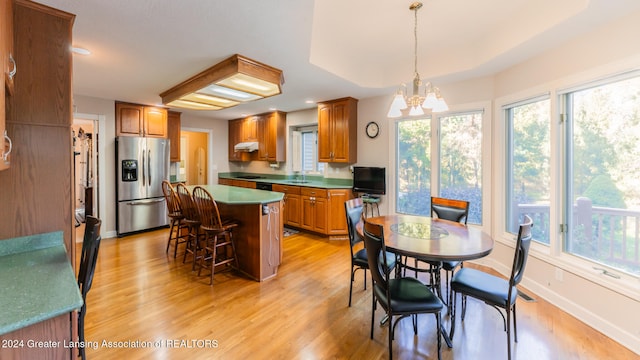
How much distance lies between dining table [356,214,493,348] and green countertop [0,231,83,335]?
1.70 m

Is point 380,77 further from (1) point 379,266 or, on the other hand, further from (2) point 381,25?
(1) point 379,266

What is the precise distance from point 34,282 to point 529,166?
416cm

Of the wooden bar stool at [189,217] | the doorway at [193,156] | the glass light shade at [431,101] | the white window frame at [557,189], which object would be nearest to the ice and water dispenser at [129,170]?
the wooden bar stool at [189,217]

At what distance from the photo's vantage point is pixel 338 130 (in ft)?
15.5

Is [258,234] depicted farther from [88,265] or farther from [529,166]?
[529,166]

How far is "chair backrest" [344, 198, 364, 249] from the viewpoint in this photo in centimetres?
256

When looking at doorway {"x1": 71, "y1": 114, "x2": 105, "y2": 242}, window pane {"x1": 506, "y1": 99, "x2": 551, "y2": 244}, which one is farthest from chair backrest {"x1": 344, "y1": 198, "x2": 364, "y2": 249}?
doorway {"x1": 71, "y1": 114, "x2": 105, "y2": 242}

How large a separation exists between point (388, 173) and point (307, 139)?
7.09 feet

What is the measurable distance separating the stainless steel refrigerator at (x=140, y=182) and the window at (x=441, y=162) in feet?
14.3

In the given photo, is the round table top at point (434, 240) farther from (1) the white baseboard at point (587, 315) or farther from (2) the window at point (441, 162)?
(2) the window at point (441, 162)

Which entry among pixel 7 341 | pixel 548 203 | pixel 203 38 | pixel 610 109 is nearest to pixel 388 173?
pixel 548 203

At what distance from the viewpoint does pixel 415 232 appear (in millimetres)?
2234

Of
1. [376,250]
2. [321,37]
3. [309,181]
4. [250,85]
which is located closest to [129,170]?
[250,85]

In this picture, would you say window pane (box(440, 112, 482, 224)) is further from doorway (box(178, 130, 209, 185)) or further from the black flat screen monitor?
doorway (box(178, 130, 209, 185))
